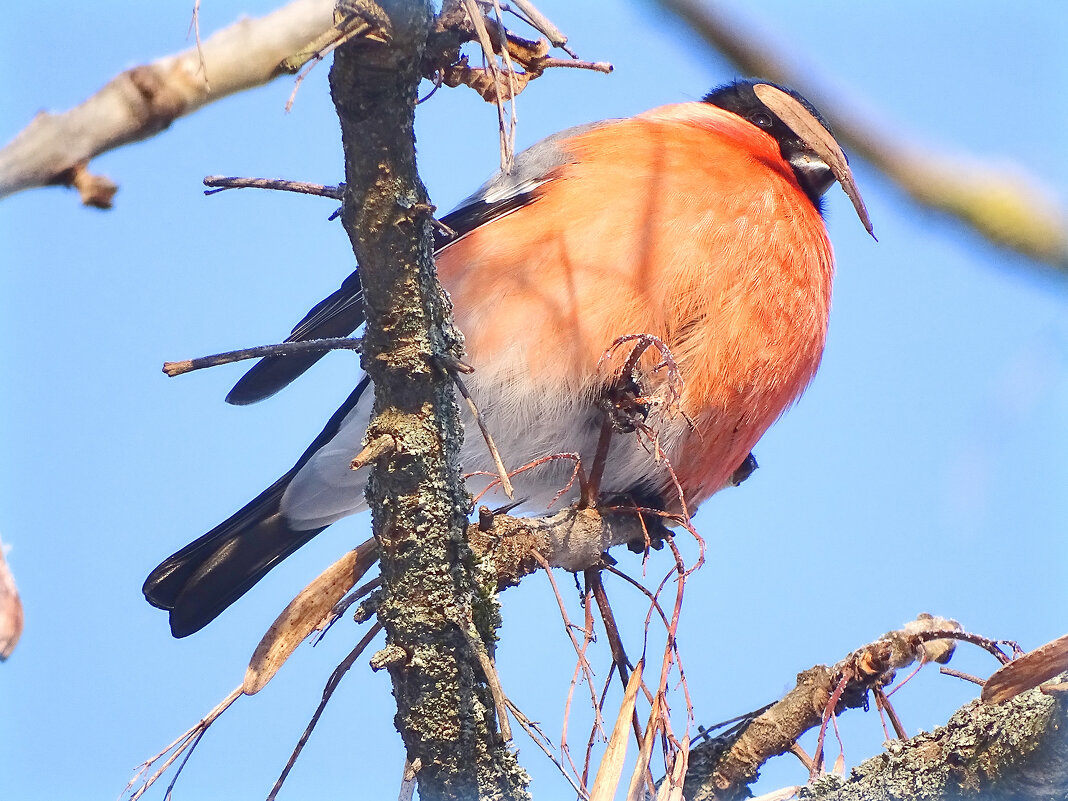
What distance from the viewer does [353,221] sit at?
74.5 inches

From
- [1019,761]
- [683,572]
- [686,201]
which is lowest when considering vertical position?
[1019,761]

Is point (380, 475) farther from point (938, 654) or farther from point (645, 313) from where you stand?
point (938, 654)

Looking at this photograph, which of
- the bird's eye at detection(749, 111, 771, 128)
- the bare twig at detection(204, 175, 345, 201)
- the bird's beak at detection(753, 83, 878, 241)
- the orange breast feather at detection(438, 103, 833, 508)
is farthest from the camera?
the bird's eye at detection(749, 111, 771, 128)

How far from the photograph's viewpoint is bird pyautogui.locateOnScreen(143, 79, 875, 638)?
2.93 m

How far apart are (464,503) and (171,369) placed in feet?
2.16

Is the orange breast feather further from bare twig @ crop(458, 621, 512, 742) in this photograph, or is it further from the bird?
bare twig @ crop(458, 621, 512, 742)

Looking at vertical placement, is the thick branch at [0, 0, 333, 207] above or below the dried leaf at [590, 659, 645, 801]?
above

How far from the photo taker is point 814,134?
349 cm

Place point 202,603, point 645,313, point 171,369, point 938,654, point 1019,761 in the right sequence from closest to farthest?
point 171,369 → point 1019,761 → point 938,654 → point 645,313 → point 202,603

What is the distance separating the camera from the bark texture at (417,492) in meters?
1.87

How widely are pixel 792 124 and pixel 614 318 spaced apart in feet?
3.92

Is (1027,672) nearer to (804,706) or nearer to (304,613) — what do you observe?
(804,706)

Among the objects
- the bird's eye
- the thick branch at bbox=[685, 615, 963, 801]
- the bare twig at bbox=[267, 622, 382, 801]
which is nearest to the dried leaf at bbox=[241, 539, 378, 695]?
the bare twig at bbox=[267, 622, 382, 801]

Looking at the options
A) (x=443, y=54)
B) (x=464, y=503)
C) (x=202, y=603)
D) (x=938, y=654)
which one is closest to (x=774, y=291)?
(x=938, y=654)
